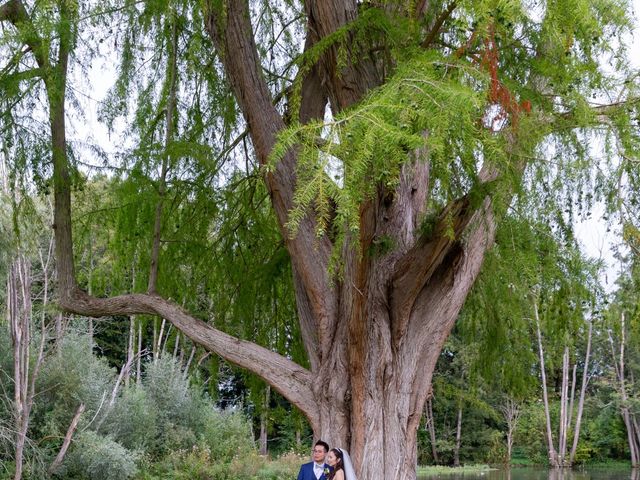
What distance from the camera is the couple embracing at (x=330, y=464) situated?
441 centimetres

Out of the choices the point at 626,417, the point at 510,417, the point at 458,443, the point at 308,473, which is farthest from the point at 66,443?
the point at 626,417

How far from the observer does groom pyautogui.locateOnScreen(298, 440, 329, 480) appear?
4.68 meters

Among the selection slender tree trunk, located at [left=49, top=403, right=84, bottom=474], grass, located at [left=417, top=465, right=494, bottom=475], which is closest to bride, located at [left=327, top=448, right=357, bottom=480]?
slender tree trunk, located at [left=49, top=403, right=84, bottom=474]

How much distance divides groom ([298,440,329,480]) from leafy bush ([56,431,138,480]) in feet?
29.7

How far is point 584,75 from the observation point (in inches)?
171

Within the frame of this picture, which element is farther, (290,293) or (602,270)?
(290,293)

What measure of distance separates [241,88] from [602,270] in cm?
254

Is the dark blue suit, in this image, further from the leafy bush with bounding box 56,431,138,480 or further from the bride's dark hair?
the leafy bush with bounding box 56,431,138,480

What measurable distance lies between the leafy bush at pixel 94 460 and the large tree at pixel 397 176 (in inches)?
341

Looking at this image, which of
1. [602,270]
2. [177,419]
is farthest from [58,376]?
[602,270]

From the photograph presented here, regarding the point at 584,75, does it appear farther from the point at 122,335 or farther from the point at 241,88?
the point at 122,335

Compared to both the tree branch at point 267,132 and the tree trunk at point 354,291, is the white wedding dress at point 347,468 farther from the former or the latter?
the tree branch at point 267,132

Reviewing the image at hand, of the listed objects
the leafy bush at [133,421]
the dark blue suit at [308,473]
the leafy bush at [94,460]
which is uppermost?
the leafy bush at [133,421]

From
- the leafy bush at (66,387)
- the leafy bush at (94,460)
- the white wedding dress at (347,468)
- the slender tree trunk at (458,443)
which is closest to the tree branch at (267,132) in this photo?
the white wedding dress at (347,468)
